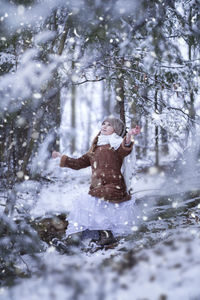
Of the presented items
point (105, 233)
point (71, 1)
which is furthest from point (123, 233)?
point (71, 1)

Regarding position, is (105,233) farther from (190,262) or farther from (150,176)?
(150,176)

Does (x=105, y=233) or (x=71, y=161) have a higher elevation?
(x=71, y=161)

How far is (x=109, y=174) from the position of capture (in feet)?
A: 14.0

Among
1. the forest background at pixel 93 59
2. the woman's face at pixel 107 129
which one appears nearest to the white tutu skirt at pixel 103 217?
the forest background at pixel 93 59

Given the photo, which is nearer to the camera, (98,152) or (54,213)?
(98,152)

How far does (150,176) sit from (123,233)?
16.3 feet

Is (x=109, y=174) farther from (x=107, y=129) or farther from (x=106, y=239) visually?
(x=106, y=239)

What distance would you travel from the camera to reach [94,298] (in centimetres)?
169

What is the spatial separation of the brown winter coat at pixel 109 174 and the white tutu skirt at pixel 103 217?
11 centimetres

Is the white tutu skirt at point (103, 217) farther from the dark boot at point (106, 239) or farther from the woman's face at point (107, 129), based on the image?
the woman's face at point (107, 129)

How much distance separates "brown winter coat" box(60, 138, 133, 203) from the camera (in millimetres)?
4191

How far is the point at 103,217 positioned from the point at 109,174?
0.68 m

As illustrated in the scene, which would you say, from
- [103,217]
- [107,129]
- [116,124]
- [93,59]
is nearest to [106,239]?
[103,217]

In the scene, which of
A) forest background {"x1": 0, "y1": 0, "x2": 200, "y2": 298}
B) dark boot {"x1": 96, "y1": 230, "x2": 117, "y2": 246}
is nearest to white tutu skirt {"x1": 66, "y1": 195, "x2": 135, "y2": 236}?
dark boot {"x1": 96, "y1": 230, "x2": 117, "y2": 246}
